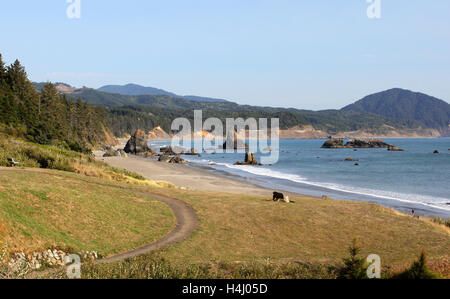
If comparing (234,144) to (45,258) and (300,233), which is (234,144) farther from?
(45,258)

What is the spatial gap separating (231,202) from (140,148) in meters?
93.3

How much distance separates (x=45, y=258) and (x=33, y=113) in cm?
6404

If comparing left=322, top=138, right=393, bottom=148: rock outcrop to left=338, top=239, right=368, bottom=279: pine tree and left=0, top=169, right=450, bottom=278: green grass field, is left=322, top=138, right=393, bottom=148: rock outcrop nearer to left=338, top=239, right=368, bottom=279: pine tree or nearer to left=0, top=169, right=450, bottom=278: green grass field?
left=0, top=169, right=450, bottom=278: green grass field

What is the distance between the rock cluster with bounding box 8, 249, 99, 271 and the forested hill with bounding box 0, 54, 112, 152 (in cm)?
4616

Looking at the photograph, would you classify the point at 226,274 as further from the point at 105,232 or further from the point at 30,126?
the point at 30,126

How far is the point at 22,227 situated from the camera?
1512 cm

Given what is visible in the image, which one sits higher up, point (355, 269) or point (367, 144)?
point (355, 269)

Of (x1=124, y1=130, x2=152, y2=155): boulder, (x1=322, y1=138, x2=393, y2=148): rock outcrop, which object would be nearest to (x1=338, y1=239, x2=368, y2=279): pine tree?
(x1=124, y1=130, x2=152, y2=155): boulder

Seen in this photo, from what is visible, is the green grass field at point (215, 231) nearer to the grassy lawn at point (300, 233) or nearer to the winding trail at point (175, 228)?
the grassy lawn at point (300, 233)

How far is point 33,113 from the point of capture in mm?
69562

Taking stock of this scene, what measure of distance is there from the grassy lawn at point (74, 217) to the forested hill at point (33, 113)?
39.7m

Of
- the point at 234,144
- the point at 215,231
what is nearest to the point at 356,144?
the point at 234,144

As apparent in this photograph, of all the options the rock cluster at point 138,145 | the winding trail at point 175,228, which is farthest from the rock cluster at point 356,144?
the winding trail at point 175,228
